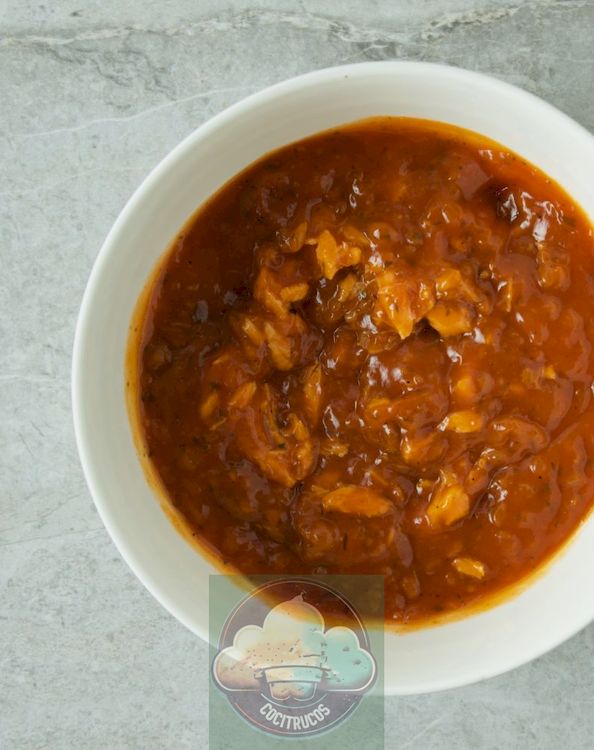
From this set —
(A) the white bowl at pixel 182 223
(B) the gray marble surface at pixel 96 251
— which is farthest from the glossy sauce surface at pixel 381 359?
(B) the gray marble surface at pixel 96 251

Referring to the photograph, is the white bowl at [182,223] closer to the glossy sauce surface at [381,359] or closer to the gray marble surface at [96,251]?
the glossy sauce surface at [381,359]

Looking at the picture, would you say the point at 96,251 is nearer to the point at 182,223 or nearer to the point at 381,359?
the point at 182,223

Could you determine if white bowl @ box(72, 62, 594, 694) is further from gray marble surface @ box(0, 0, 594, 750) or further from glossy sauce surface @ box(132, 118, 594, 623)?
→ gray marble surface @ box(0, 0, 594, 750)

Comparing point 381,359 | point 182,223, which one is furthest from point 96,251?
point 381,359

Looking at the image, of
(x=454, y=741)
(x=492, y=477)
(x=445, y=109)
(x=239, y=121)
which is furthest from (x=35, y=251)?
(x=454, y=741)

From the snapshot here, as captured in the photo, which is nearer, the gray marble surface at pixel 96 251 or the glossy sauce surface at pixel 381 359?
the glossy sauce surface at pixel 381 359

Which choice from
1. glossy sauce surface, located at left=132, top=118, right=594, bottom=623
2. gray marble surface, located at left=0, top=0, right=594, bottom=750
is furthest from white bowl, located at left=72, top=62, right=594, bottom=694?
gray marble surface, located at left=0, top=0, right=594, bottom=750
